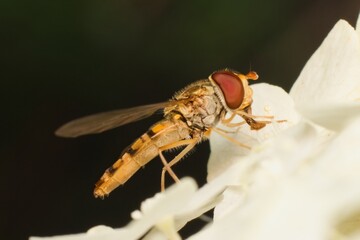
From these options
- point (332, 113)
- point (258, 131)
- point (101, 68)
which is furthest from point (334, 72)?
point (101, 68)

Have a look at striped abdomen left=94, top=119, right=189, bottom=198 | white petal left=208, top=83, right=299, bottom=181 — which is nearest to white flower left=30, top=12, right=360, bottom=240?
white petal left=208, top=83, right=299, bottom=181

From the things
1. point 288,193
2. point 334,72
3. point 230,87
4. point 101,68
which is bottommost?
point 288,193

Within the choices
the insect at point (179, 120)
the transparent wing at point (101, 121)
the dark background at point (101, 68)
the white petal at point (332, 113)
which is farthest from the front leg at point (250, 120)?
the dark background at point (101, 68)

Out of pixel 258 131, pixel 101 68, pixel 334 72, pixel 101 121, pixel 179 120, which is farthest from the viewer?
pixel 101 68

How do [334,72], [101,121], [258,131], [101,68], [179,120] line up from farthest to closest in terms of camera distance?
[101,68] < [179,120] < [101,121] < [258,131] < [334,72]

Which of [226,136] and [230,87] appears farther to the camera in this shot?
[230,87]

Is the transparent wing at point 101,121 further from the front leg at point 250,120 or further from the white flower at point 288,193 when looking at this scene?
the white flower at point 288,193

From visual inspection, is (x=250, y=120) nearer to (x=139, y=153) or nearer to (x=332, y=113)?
(x=139, y=153)

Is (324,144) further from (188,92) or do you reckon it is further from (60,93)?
(60,93)

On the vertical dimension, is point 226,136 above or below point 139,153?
below
